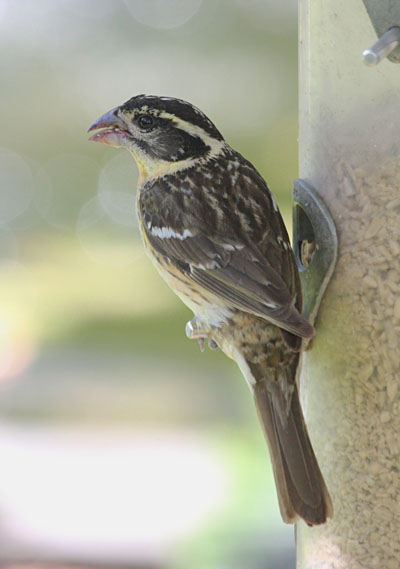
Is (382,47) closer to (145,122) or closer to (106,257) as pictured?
(145,122)

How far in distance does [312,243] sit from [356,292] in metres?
0.24

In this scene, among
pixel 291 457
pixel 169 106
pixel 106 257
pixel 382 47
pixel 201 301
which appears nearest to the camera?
pixel 382 47

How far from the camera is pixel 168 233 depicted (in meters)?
2.88

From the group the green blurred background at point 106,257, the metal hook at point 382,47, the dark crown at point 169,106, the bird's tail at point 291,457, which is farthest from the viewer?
the green blurred background at point 106,257

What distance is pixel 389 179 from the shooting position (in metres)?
2.59

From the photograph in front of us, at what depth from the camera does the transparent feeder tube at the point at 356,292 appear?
2598 mm

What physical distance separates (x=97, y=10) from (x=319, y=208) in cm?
652

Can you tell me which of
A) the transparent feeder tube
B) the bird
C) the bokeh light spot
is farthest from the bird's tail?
the bokeh light spot

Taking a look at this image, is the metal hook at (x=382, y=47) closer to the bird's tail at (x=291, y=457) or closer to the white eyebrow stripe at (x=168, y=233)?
the white eyebrow stripe at (x=168, y=233)

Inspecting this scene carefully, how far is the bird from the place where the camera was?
257 cm

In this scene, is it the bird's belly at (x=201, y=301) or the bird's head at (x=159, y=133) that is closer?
the bird's belly at (x=201, y=301)

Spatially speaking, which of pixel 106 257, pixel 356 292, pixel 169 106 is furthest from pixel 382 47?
pixel 106 257

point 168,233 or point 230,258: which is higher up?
point 168,233

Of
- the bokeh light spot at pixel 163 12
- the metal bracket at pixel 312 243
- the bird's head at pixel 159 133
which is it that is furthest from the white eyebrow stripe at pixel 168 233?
the bokeh light spot at pixel 163 12
